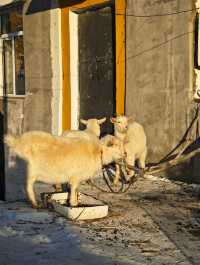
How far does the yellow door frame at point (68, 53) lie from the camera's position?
10.9 m

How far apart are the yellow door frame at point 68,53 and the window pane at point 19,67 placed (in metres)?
2.70

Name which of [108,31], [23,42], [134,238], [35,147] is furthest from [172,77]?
[23,42]

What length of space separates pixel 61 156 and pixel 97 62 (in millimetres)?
5790

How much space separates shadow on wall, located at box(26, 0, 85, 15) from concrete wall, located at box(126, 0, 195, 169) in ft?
8.75

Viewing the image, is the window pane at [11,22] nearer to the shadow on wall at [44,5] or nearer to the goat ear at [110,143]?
the shadow on wall at [44,5]

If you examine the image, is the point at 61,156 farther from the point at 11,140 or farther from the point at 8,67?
the point at 8,67

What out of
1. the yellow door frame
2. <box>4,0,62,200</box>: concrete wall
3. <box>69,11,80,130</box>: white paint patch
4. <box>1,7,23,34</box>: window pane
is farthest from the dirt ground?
<box>1,7,23,34</box>: window pane

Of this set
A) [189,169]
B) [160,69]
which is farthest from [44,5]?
[189,169]

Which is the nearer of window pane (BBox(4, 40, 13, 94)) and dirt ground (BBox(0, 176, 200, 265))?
dirt ground (BBox(0, 176, 200, 265))

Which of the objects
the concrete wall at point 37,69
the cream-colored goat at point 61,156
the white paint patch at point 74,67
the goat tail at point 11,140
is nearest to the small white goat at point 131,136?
the cream-colored goat at point 61,156

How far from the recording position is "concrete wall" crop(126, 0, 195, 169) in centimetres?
938

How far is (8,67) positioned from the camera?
16797mm

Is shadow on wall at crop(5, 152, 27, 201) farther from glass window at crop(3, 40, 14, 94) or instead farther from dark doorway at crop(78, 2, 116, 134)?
glass window at crop(3, 40, 14, 94)

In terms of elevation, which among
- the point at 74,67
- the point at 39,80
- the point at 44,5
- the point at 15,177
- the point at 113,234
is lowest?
the point at 15,177
